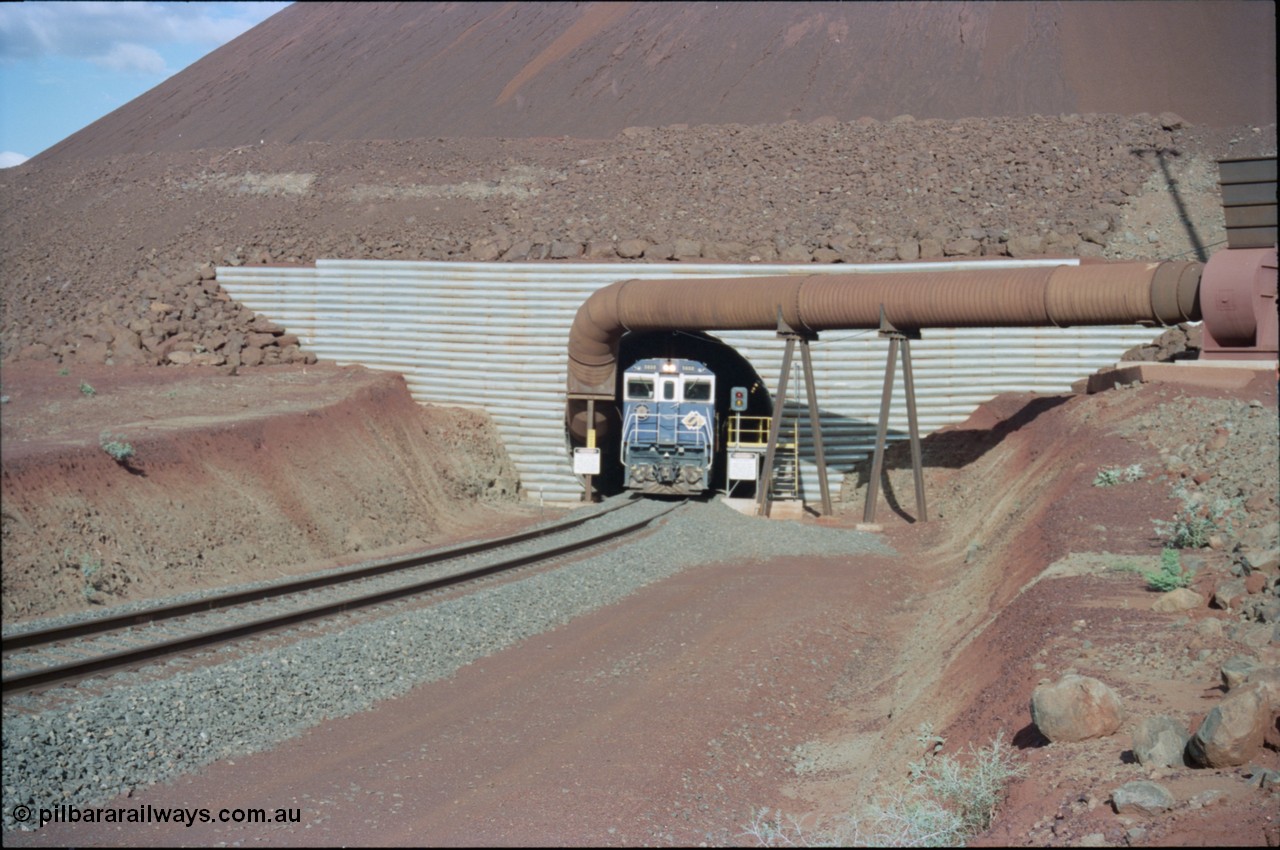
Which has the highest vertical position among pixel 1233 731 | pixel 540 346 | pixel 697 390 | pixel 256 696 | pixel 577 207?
pixel 577 207

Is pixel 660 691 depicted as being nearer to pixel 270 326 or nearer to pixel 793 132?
pixel 270 326

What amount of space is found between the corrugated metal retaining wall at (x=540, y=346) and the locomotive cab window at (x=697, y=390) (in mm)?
1309

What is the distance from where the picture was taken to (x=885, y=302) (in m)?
25.2

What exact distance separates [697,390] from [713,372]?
5101mm

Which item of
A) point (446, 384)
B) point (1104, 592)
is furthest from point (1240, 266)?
point (446, 384)

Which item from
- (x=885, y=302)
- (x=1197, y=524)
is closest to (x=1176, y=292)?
(x=885, y=302)

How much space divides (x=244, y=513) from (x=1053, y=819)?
1688cm

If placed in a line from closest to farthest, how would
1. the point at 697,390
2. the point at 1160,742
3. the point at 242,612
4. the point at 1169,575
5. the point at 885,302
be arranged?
the point at 1160,742
the point at 1169,575
the point at 242,612
the point at 885,302
the point at 697,390

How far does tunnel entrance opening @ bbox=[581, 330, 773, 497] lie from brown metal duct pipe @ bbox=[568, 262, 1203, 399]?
343cm

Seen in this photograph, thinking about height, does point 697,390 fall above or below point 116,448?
below

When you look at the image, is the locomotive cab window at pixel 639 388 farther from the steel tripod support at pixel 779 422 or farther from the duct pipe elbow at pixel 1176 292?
the duct pipe elbow at pixel 1176 292

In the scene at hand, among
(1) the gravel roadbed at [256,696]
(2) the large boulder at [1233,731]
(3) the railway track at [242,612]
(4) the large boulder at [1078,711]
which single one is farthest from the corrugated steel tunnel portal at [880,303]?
(2) the large boulder at [1233,731]

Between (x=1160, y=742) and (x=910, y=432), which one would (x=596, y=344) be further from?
(x=1160, y=742)

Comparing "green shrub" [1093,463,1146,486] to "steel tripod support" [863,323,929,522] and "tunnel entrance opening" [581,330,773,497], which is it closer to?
"steel tripod support" [863,323,929,522]
